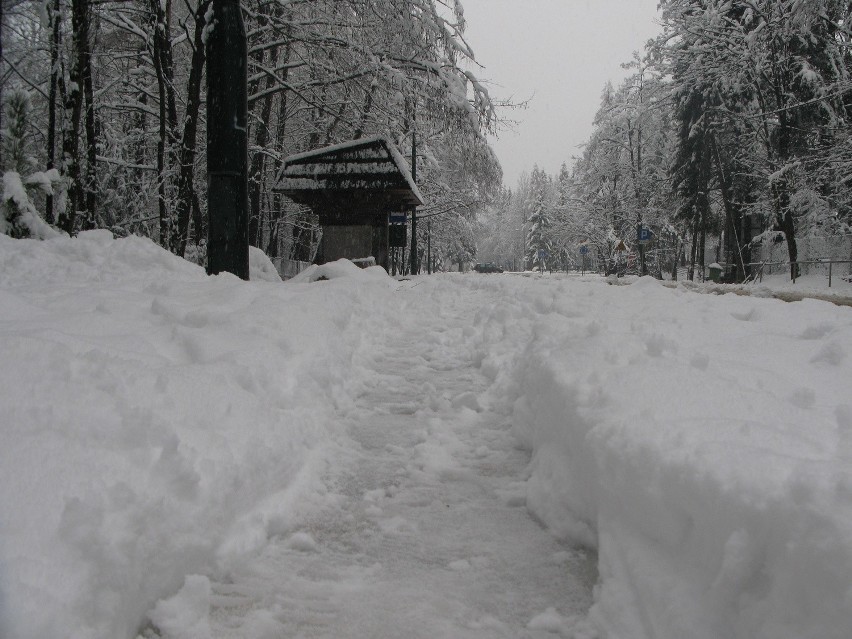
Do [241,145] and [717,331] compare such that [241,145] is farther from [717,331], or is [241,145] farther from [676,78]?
[676,78]

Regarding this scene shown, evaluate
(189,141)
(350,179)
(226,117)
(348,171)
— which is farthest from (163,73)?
(226,117)

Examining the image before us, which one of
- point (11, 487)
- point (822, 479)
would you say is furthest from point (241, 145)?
point (822, 479)

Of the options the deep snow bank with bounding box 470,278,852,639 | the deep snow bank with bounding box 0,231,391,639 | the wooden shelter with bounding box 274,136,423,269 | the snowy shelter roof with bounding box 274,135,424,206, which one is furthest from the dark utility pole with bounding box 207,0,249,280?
the snowy shelter roof with bounding box 274,135,424,206

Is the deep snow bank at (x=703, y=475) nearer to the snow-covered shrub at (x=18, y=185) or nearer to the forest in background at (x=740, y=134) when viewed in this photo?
the snow-covered shrub at (x=18, y=185)

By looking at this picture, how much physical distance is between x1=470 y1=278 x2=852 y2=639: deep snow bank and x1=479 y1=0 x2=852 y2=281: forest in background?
11982 millimetres

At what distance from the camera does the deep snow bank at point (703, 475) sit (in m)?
1.47

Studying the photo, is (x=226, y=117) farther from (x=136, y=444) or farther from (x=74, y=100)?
(x=136, y=444)

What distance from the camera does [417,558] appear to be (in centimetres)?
233

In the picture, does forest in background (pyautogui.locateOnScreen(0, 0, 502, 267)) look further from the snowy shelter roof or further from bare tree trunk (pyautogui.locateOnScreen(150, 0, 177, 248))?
the snowy shelter roof

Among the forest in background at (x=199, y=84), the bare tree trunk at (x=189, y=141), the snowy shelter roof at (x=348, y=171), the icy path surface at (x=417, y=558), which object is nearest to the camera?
the icy path surface at (x=417, y=558)

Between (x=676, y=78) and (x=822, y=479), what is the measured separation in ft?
96.8

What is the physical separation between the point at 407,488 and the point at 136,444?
51.3 inches

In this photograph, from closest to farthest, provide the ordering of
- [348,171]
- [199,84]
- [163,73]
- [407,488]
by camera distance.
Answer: [407,488], [199,84], [163,73], [348,171]

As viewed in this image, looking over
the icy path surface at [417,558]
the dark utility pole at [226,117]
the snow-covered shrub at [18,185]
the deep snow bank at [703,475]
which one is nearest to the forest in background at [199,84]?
the snow-covered shrub at [18,185]
